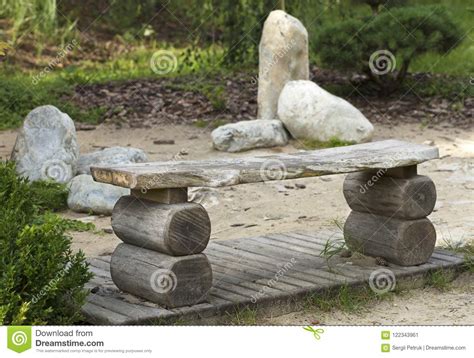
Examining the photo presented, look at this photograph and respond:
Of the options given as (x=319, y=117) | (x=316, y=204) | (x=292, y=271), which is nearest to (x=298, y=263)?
(x=292, y=271)

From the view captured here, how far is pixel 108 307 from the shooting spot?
16.2ft

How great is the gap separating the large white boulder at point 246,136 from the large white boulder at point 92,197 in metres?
1.99

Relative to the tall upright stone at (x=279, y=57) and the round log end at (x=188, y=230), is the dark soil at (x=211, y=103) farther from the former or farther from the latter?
the round log end at (x=188, y=230)

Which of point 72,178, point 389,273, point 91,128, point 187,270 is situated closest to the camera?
point 187,270

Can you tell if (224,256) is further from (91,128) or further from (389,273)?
(91,128)

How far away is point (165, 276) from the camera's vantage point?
489cm

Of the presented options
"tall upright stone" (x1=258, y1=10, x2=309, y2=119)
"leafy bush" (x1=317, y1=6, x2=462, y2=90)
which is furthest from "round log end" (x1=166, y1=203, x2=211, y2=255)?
"leafy bush" (x1=317, y1=6, x2=462, y2=90)

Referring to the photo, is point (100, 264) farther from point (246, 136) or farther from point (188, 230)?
point (246, 136)

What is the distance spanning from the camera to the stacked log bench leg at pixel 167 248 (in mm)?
4871

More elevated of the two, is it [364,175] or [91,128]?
[91,128]

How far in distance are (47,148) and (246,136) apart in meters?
2.19

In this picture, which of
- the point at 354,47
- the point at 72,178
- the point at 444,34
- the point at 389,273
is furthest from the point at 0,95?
the point at 389,273
